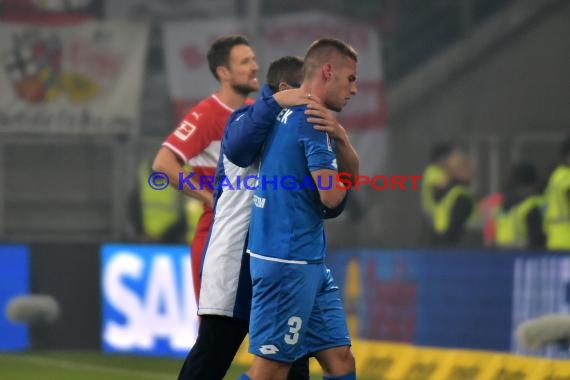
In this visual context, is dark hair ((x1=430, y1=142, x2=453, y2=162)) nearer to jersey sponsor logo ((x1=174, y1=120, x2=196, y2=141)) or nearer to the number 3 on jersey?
jersey sponsor logo ((x1=174, y1=120, x2=196, y2=141))

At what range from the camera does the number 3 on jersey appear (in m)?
6.44

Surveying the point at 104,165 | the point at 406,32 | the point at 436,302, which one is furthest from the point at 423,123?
the point at 436,302

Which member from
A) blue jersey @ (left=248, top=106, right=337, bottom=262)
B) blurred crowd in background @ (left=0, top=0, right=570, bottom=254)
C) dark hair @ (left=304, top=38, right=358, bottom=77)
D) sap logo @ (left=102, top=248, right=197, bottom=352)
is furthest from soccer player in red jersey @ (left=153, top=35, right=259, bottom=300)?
blurred crowd in background @ (left=0, top=0, right=570, bottom=254)

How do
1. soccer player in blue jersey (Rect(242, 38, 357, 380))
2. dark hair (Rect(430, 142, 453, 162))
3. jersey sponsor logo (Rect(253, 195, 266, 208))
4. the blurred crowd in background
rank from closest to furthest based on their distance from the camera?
soccer player in blue jersey (Rect(242, 38, 357, 380)) < jersey sponsor logo (Rect(253, 195, 266, 208)) < the blurred crowd in background < dark hair (Rect(430, 142, 453, 162))

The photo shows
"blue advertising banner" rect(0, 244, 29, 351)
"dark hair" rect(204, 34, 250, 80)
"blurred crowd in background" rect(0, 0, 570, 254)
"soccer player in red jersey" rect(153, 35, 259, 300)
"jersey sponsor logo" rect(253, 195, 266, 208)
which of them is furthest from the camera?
"blurred crowd in background" rect(0, 0, 570, 254)

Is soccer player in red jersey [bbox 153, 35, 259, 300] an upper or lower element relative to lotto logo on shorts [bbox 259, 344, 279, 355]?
upper

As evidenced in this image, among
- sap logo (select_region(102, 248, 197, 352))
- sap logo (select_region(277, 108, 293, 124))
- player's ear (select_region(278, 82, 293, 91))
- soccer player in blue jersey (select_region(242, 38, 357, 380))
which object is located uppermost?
player's ear (select_region(278, 82, 293, 91))

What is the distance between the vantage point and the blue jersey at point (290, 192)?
20.8 ft

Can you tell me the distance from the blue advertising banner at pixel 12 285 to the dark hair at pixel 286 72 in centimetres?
786

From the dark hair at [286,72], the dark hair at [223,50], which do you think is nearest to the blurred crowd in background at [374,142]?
the dark hair at [223,50]

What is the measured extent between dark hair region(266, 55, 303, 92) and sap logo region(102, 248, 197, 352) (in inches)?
266

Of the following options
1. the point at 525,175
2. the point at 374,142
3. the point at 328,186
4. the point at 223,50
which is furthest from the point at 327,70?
the point at 374,142

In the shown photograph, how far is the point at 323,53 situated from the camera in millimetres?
6414

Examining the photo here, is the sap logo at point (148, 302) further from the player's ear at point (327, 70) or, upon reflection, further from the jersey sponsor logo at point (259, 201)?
the player's ear at point (327, 70)
